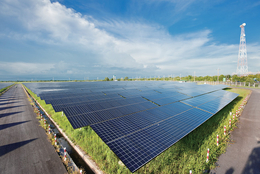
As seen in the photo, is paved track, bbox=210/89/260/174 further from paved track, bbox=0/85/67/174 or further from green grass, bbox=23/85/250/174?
paved track, bbox=0/85/67/174

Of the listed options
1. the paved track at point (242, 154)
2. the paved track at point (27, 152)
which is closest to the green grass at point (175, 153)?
the paved track at point (242, 154)

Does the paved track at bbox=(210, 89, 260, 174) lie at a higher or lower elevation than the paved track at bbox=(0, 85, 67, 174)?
lower

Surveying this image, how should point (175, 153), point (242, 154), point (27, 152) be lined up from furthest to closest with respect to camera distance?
point (27, 152) → point (242, 154) → point (175, 153)

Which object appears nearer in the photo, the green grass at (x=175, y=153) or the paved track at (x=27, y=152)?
the green grass at (x=175, y=153)

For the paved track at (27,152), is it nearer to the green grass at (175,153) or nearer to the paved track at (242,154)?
the green grass at (175,153)

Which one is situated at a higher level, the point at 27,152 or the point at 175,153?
the point at 175,153

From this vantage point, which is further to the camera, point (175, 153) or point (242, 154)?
point (242, 154)

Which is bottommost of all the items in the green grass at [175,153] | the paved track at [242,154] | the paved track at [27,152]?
the paved track at [242,154]

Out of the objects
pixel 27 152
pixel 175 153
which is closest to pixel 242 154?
pixel 175 153

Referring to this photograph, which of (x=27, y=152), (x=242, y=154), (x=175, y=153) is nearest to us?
(x=175, y=153)

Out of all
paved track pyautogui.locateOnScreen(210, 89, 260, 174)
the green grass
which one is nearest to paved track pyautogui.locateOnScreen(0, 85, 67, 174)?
the green grass

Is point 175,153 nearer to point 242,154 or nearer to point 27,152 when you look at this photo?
point 242,154

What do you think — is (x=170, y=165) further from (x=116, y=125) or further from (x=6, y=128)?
(x=6, y=128)

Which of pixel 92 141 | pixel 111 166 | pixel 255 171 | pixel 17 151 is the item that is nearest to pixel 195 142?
pixel 255 171
